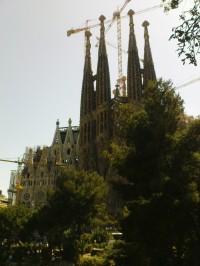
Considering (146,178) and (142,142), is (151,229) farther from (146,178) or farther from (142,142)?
(142,142)

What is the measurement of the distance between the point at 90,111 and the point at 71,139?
16918 millimetres

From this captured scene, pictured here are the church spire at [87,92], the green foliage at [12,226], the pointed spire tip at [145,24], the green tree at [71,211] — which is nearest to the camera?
the green tree at [71,211]

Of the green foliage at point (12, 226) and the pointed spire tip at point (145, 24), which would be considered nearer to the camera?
the green foliage at point (12, 226)

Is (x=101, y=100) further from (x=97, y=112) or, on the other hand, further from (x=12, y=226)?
(x=12, y=226)

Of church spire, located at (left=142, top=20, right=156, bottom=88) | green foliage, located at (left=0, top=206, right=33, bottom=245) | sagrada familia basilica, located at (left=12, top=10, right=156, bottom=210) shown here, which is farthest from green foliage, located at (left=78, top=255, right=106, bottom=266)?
church spire, located at (left=142, top=20, right=156, bottom=88)

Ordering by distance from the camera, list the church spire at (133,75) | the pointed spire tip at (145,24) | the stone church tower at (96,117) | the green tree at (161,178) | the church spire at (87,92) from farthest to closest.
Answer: the pointed spire tip at (145,24)
the church spire at (87,92)
the church spire at (133,75)
the stone church tower at (96,117)
the green tree at (161,178)

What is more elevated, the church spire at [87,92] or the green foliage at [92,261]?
the church spire at [87,92]

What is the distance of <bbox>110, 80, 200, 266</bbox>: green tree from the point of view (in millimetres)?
12805

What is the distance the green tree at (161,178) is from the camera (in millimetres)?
12805

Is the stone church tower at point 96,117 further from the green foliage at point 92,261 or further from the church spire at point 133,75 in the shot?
the green foliage at point 92,261

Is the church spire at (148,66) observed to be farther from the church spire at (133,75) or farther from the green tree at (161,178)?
A: the green tree at (161,178)

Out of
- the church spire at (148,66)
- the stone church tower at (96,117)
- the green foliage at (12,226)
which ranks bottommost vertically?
the green foliage at (12,226)

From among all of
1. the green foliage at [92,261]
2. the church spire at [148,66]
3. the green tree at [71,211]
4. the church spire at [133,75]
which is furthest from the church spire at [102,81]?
the green foliage at [92,261]

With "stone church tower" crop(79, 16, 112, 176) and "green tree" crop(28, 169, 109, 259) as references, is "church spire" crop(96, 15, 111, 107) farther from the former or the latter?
"green tree" crop(28, 169, 109, 259)
